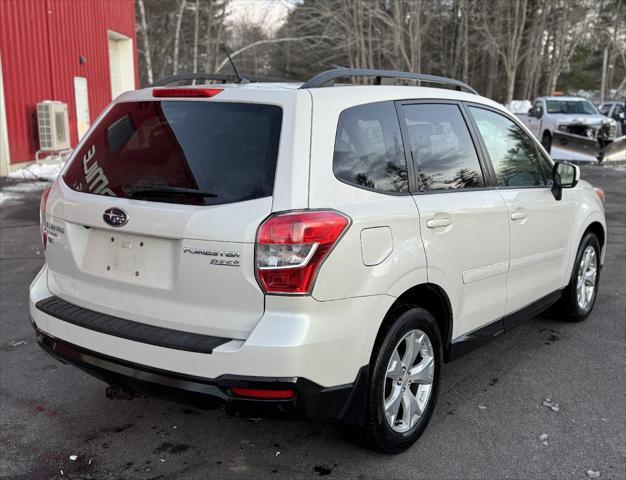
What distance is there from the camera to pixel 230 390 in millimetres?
2584

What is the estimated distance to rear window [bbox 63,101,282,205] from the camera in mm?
2701

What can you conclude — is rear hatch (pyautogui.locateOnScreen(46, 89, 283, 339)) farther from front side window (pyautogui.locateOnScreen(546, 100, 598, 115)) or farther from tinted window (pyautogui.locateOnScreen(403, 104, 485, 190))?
front side window (pyautogui.locateOnScreen(546, 100, 598, 115))

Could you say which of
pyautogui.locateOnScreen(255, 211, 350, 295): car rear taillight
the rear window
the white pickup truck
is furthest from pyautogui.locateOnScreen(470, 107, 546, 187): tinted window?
the white pickup truck

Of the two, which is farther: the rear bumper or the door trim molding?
the door trim molding

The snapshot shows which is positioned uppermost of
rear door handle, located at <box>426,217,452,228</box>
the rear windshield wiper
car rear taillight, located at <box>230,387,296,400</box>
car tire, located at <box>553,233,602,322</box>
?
the rear windshield wiper

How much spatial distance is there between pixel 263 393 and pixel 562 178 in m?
2.89

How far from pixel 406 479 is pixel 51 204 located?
86.4 inches

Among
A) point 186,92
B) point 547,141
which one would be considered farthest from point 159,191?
point 547,141

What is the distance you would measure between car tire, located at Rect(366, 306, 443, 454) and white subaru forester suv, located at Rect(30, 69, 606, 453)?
1 centimetres

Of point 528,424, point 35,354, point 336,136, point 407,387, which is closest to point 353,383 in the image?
point 407,387

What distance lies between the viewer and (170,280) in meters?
2.75

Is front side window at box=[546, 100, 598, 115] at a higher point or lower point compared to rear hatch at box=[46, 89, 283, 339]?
higher

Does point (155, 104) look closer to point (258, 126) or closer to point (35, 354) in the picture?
point (258, 126)

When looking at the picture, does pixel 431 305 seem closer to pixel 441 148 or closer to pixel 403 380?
pixel 403 380
